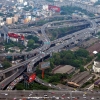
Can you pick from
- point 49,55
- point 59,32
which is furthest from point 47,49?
point 59,32

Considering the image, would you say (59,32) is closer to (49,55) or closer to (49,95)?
(49,55)

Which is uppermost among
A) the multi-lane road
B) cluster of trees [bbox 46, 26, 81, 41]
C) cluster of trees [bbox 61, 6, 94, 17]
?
cluster of trees [bbox 61, 6, 94, 17]

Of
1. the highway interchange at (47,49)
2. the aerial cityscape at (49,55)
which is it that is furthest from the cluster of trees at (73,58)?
the highway interchange at (47,49)

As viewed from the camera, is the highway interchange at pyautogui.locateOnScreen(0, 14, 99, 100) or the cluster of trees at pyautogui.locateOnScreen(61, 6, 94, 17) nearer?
the highway interchange at pyautogui.locateOnScreen(0, 14, 99, 100)

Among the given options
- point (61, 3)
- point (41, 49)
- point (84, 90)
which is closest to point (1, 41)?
point (41, 49)

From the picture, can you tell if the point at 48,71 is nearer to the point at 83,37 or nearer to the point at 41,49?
the point at 41,49

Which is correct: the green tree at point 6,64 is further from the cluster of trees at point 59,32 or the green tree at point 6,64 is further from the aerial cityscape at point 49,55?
the cluster of trees at point 59,32

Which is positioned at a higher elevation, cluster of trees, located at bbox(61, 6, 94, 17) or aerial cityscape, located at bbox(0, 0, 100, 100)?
cluster of trees, located at bbox(61, 6, 94, 17)

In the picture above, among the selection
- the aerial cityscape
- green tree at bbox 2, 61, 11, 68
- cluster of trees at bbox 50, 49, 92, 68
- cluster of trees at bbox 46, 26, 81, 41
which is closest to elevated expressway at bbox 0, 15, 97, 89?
the aerial cityscape

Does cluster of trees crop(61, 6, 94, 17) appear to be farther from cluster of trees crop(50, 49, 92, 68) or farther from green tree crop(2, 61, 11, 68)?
green tree crop(2, 61, 11, 68)
